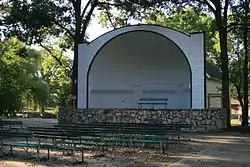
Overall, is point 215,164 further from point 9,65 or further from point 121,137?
point 9,65

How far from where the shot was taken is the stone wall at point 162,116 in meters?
23.2

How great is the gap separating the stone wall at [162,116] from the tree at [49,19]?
3.27 meters

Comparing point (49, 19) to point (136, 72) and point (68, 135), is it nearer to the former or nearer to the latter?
point (136, 72)

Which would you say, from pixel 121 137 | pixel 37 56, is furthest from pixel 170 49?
pixel 37 56

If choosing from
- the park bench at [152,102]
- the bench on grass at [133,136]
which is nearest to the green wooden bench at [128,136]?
the bench on grass at [133,136]

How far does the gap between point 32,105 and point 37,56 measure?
1409 centimetres

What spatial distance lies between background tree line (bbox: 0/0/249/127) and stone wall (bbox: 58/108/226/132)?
1878 millimetres

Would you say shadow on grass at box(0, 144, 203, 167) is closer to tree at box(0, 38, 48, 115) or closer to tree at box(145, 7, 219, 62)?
tree at box(145, 7, 219, 62)

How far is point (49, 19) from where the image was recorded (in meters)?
27.0

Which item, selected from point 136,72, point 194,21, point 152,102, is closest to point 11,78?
point 194,21

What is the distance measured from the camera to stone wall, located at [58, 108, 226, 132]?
2316cm

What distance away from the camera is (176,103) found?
30250 mm

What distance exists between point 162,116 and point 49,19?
31.8 ft

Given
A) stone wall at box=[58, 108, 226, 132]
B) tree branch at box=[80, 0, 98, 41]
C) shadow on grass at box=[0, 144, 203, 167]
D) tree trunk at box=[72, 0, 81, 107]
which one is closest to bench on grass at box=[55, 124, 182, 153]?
shadow on grass at box=[0, 144, 203, 167]
